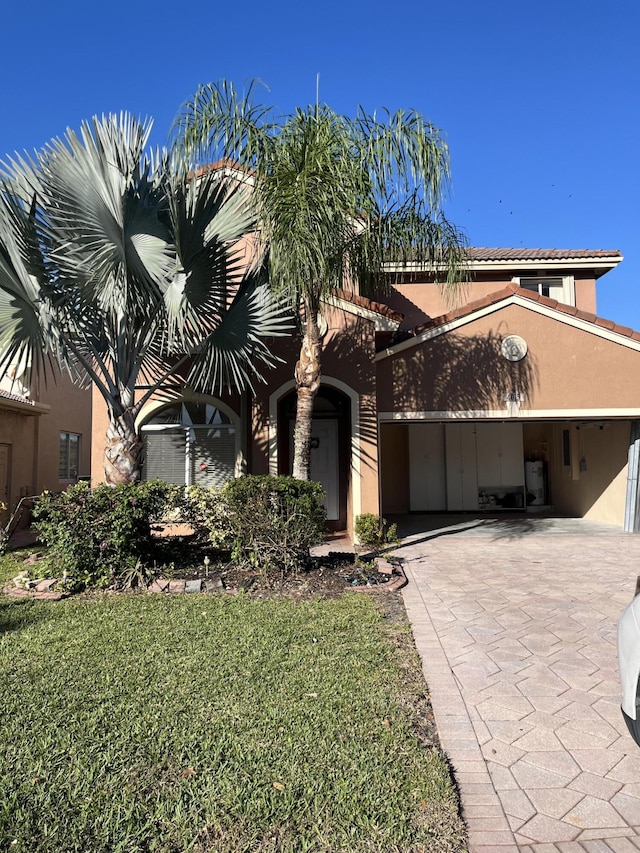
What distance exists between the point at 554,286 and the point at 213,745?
16727mm

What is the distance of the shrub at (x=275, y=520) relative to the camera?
791 cm

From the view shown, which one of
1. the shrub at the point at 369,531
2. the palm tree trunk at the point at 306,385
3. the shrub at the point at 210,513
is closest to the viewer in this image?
the shrub at the point at 210,513

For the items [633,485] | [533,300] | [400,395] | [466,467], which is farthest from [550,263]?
[400,395]

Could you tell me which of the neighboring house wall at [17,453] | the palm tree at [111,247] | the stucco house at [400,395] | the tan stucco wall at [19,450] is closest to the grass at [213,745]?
the palm tree at [111,247]

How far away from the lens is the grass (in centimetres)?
273

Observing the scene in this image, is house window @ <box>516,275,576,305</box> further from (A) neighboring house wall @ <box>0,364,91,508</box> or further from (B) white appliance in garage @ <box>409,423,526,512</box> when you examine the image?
(A) neighboring house wall @ <box>0,364,91,508</box>

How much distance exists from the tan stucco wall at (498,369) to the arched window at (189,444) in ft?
11.2

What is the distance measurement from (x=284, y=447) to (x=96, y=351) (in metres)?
4.96

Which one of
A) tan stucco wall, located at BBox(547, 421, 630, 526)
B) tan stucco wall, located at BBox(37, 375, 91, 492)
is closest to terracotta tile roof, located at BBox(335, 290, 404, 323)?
tan stucco wall, located at BBox(547, 421, 630, 526)

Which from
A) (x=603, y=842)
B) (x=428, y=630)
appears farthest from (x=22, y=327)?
(x=603, y=842)

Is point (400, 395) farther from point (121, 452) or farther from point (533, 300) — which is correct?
point (121, 452)

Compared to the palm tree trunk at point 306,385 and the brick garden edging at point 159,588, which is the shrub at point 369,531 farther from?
the brick garden edging at point 159,588

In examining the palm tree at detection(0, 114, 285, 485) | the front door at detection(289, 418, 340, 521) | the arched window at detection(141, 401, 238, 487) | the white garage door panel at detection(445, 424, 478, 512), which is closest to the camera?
the palm tree at detection(0, 114, 285, 485)

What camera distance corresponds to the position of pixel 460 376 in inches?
482
